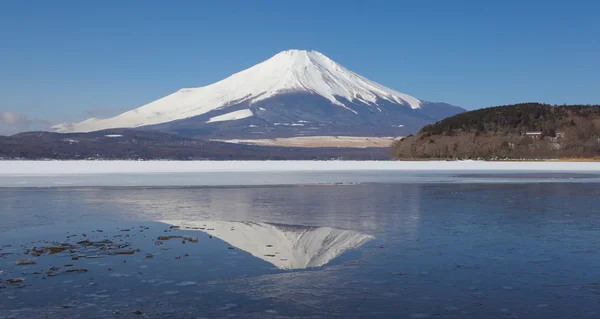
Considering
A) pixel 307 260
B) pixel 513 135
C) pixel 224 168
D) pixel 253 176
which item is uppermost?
pixel 513 135

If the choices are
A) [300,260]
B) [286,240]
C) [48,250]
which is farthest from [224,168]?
[300,260]

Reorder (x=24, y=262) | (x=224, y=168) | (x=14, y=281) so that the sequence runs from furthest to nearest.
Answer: (x=224, y=168)
(x=24, y=262)
(x=14, y=281)

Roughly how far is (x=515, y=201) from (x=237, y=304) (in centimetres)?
1482

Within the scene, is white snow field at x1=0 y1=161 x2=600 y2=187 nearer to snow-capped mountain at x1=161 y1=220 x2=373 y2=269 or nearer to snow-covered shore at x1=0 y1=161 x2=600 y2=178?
snow-covered shore at x1=0 y1=161 x2=600 y2=178

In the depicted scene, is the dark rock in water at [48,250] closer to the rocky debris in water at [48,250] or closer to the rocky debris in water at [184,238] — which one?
the rocky debris in water at [48,250]

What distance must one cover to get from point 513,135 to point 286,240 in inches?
3261

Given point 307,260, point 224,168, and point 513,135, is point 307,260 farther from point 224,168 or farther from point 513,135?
point 513,135

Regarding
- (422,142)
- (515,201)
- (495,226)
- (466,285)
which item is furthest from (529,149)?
(466,285)

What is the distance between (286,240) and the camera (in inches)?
486

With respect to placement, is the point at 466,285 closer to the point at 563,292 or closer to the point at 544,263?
the point at 563,292

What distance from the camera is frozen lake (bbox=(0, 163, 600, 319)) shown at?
25.1 ft

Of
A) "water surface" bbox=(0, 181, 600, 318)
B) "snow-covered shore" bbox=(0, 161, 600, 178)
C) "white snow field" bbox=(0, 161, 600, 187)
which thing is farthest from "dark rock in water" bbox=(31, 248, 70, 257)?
"snow-covered shore" bbox=(0, 161, 600, 178)

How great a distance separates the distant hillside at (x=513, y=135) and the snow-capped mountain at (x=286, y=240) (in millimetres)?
74164

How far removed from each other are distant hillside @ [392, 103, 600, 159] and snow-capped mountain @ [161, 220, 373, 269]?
243ft
